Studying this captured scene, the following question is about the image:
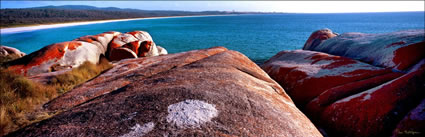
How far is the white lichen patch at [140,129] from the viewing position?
97.0 inches

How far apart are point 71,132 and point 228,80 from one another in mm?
2905

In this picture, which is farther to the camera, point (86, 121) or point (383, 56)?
point (383, 56)

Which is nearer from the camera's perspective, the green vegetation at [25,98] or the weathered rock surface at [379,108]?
the green vegetation at [25,98]

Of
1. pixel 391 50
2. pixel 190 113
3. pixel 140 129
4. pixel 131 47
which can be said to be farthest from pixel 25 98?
pixel 391 50

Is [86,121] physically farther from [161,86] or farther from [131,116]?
[161,86]

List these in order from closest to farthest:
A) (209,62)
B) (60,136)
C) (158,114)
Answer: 1. (60,136)
2. (158,114)
3. (209,62)

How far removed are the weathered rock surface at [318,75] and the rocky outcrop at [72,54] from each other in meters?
9.78

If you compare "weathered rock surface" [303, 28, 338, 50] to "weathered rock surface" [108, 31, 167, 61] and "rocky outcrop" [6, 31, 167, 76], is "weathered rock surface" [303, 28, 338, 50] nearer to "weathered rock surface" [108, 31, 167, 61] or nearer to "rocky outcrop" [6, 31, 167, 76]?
"weathered rock surface" [108, 31, 167, 61]

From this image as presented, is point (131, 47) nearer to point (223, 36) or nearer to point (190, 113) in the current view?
point (190, 113)

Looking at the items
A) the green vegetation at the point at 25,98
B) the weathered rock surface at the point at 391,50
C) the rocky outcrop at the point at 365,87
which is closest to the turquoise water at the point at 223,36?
the weathered rock surface at the point at 391,50

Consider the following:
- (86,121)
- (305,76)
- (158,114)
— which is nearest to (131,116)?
(158,114)

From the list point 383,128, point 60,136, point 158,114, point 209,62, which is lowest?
point 383,128

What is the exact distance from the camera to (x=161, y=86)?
13.3ft

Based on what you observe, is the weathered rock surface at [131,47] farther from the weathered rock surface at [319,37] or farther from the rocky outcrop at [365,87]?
the weathered rock surface at [319,37]
